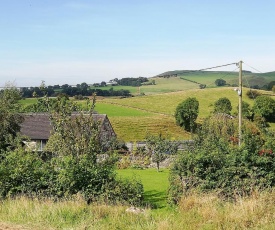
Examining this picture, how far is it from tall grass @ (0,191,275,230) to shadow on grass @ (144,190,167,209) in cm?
404

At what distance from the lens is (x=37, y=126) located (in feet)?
175

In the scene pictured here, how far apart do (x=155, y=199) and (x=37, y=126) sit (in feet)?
125

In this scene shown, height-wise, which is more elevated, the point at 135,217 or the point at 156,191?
the point at 135,217

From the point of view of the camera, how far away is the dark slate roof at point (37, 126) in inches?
2044

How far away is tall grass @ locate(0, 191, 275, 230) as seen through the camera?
951 cm

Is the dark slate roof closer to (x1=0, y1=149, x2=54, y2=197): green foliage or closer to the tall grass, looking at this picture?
(x1=0, y1=149, x2=54, y2=197): green foliage

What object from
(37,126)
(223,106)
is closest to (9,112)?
(37,126)

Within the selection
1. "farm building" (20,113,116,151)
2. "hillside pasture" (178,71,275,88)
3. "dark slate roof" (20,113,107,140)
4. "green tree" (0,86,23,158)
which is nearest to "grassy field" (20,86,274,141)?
"farm building" (20,113,116,151)

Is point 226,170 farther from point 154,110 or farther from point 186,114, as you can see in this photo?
point 154,110

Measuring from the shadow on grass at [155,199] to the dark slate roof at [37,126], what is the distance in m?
32.2

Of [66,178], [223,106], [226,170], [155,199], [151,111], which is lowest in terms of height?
[155,199]

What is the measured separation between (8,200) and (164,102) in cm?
7594

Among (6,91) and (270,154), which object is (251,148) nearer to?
(270,154)

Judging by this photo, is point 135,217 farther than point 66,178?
No
